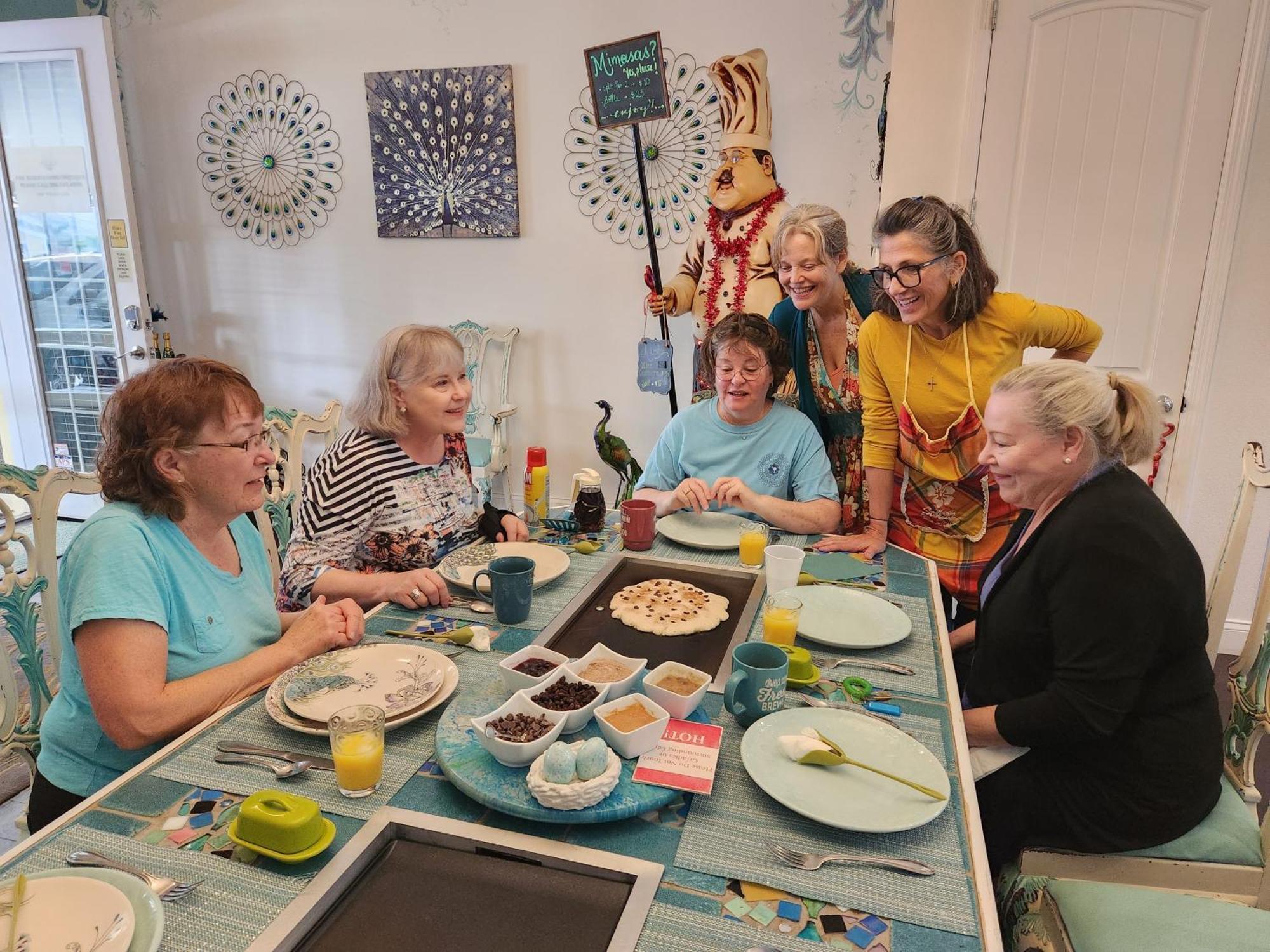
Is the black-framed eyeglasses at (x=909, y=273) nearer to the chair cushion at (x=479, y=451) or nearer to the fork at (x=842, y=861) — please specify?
the fork at (x=842, y=861)

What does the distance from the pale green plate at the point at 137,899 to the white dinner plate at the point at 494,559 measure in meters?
0.84

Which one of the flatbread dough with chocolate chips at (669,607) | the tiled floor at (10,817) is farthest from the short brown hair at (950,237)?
the tiled floor at (10,817)

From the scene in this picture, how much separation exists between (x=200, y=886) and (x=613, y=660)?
60 cm

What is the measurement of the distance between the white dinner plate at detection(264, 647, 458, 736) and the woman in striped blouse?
0.48 m

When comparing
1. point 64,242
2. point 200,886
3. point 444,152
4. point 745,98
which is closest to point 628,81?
point 745,98

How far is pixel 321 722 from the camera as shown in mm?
1147

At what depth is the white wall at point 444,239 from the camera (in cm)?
345

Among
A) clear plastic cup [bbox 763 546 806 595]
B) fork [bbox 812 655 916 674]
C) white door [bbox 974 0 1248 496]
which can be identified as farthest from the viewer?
white door [bbox 974 0 1248 496]

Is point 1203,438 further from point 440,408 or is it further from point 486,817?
point 486,817

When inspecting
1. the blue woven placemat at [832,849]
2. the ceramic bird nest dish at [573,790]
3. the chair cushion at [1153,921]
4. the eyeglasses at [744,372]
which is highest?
the eyeglasses at [744,372]

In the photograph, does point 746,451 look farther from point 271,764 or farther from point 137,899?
point 137,899

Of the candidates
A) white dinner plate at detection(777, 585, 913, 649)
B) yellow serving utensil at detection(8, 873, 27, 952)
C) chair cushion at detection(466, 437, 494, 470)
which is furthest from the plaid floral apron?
chair cushion at detection(466, 437, 494, 470)

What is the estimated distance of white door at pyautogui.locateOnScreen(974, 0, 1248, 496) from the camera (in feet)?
8.70

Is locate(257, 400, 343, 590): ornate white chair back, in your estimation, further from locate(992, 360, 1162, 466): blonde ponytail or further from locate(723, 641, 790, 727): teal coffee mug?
locate(992, 360, 1162, 466): blonde ponytail
